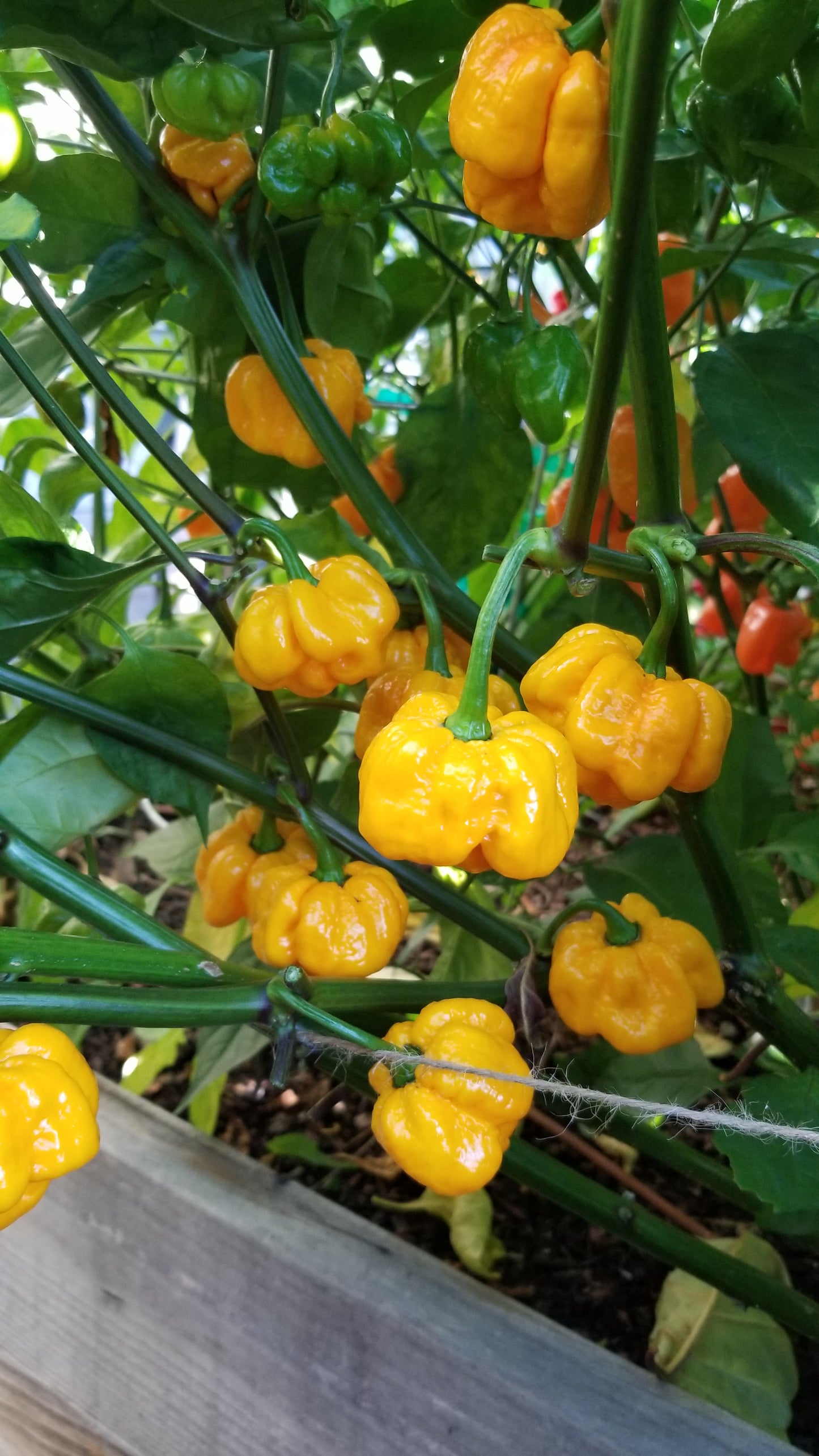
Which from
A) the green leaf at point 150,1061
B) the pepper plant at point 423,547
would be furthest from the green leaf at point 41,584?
the green leaf at point 150,1061

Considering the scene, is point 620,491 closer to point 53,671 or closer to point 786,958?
point 786,958

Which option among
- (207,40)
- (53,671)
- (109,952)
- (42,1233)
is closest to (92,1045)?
(42,1233)

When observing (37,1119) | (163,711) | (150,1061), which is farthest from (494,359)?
(150,1061)

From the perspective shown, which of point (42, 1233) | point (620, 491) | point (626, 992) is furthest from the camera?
point (42, 1233)

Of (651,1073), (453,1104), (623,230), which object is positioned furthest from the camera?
(651,1073)

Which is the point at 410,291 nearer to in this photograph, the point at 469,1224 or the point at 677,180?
the point at 677,180

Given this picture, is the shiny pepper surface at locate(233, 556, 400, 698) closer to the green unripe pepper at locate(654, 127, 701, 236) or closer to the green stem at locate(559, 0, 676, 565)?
the green stem at locate(559, 0, 676, 565)

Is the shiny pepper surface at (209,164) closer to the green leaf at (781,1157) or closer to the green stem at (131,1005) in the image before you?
the green stem at (131,1005)
